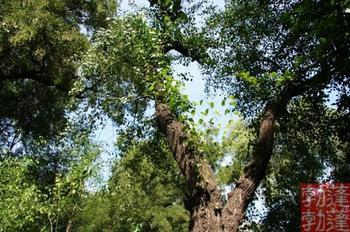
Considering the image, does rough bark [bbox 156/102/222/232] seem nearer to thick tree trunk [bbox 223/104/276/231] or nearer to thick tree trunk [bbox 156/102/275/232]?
thick tree trunk [bbox 156/102/275/232]

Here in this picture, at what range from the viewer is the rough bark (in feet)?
17.9

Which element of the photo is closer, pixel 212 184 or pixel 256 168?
pixel 212 184

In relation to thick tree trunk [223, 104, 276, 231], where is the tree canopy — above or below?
above

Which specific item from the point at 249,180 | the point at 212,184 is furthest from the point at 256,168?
the point at 212,184

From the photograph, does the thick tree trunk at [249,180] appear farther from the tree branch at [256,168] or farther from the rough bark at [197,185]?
the rough bark at [197,185]

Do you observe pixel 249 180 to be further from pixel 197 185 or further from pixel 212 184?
pixel 197 185

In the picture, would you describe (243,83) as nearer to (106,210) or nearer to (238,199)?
(238,199)

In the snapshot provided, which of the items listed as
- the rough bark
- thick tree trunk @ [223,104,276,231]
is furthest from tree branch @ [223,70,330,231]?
the rough bark

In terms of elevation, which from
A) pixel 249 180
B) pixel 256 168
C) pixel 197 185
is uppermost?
pixel 256 168

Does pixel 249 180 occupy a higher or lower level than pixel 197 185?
higher

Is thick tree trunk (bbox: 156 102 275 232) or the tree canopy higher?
the tree canopy

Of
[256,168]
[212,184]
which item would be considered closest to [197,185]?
[212,184]

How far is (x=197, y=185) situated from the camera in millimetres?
5734

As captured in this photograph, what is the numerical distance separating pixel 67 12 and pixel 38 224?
6.30 meters
